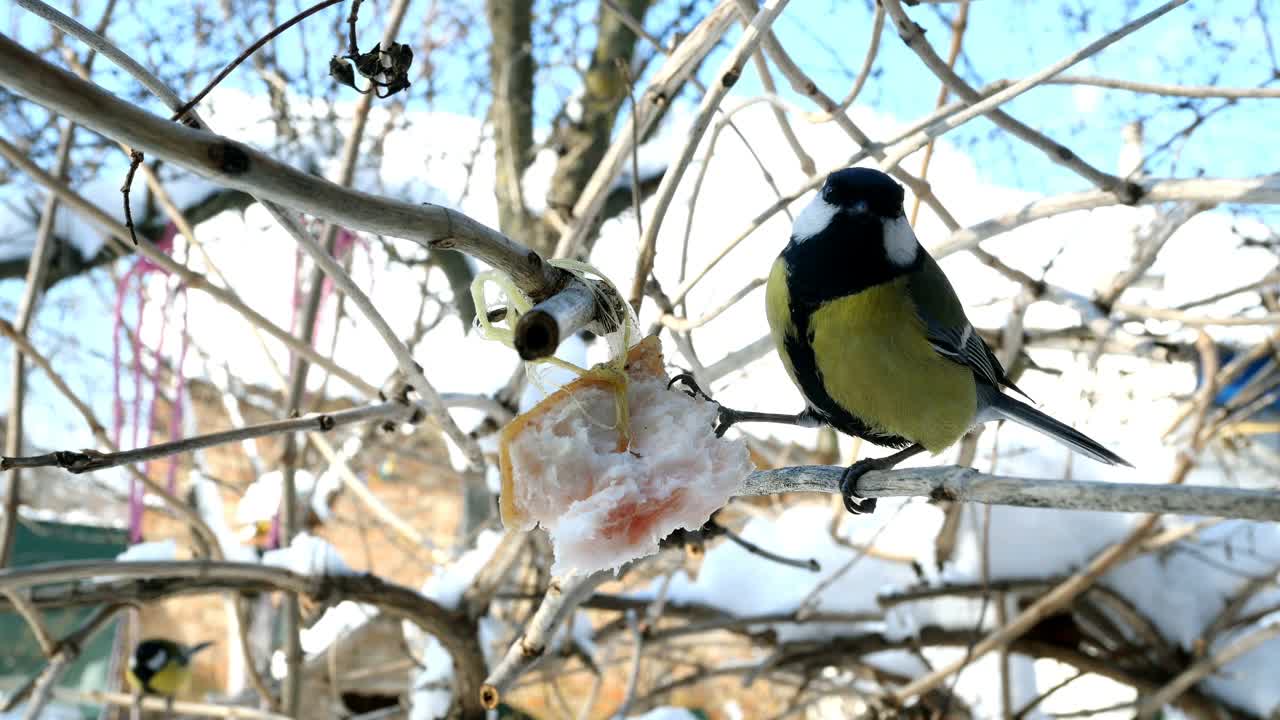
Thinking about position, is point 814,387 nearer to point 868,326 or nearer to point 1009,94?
point 868,326

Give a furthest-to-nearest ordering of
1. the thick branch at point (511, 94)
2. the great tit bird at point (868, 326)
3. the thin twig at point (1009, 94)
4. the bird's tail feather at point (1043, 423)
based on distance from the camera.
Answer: the thick branch at point (511, 94)
the bird's tail feather at point (1043, 423)
the great tit bird at point (868, 326)
the thin twig at point (1009, 94)

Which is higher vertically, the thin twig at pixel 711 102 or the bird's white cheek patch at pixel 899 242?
the thin twig at pixel 711 102

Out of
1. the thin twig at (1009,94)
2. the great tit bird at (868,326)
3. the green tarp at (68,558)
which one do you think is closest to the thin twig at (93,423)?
the great tit bird at (868,326)

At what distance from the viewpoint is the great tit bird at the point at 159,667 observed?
4027mm

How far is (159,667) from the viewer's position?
13.5 ft

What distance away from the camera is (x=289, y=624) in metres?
2.13

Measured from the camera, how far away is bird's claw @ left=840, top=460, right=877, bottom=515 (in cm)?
110

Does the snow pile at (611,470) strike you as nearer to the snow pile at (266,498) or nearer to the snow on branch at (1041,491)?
the snow on branch at (1041,491)

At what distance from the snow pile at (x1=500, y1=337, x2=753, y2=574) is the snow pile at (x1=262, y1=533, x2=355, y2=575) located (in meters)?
1.07

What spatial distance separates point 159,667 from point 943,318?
149 inches

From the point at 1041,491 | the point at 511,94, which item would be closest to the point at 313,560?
the point at 1041,491

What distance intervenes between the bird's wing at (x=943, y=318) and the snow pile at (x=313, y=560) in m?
1.18

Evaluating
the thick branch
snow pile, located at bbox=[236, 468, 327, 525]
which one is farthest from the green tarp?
the thick branch

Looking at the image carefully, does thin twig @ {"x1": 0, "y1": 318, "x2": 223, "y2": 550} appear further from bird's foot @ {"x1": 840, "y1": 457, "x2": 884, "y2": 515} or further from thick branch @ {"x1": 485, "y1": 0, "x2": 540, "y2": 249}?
thick branch @ {"x1": 485, "y1": 0, "x2": 540, "y2": 249}
